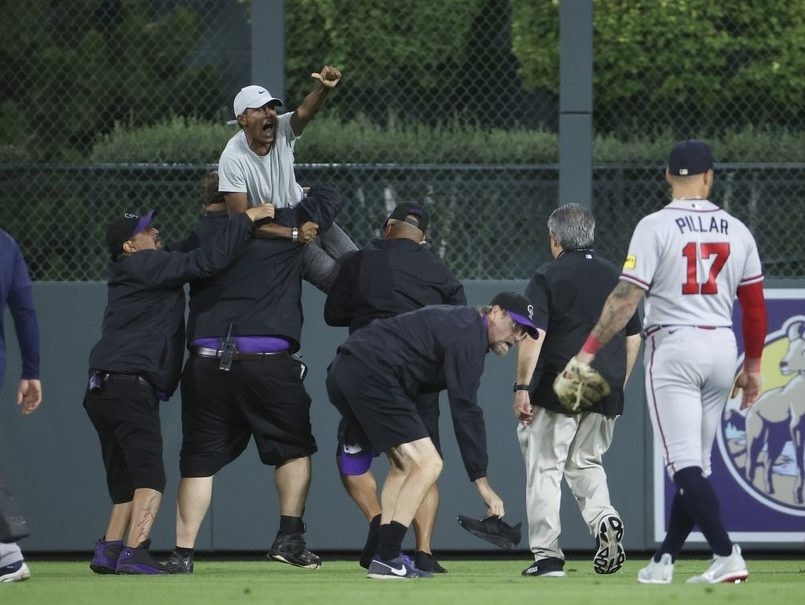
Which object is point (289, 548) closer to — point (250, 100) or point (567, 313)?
point (567, 313)

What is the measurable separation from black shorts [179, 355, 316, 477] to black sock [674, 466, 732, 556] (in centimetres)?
216

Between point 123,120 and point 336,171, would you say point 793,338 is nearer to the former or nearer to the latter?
point 336,171

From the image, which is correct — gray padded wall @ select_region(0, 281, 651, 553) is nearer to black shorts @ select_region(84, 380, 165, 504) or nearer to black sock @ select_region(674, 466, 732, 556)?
black shorts @ select_region(84, 380, 165, 504)

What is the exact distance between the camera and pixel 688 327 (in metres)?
6.94

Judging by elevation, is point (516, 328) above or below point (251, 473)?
above

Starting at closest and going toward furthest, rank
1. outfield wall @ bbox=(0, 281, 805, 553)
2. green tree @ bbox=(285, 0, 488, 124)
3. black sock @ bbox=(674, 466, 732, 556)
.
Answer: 1. black sock @ bbox=(674, 466, 732, 556)
2. outfield wall @ bbox=(0, 281, 805, 553)
3. green tree @ bbox=(285, 0, 488, 124)

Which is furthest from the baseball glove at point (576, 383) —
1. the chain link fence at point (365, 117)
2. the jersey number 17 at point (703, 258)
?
the chain link fence at point (365, 117)

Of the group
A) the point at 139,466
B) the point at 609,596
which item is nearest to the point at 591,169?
the point at 139,466

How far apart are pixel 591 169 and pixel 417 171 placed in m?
1.12

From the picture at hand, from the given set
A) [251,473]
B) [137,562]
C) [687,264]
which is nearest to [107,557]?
[137,562]

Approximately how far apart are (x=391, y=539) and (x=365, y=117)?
4117mm

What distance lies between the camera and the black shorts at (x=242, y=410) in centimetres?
813

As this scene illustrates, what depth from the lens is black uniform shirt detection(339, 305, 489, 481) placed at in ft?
23.8

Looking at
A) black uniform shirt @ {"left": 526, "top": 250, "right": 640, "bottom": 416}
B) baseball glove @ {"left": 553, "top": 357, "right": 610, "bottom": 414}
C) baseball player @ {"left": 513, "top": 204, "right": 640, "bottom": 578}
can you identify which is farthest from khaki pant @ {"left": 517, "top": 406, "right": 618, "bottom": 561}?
baseball glove @ {"left": 553, "top": 357, "right": 610, "bottom": 414}
